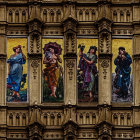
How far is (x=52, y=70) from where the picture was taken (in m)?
42.2

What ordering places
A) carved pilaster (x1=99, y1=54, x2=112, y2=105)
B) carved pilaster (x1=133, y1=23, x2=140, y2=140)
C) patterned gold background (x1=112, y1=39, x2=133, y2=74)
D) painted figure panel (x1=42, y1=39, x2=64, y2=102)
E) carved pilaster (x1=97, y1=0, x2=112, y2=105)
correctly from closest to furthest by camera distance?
carved pilaster (x1=133, y1=23, x2=140, y2=140)
carved pilaster (x1=99, y1=54, x2=112, y2=105)
carved pilaster (x1=97, y1=0, x2=112, y2=105)
painted figure panel (x1=42, y1=39, x2=64, y2=102)
patterned gold background (x1=112, y1=39, x2=133, y2=74)

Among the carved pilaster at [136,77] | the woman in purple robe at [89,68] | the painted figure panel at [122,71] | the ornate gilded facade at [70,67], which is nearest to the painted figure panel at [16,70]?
the ornate gilded facade at [70,67]

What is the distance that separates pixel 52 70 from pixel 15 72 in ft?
4.70

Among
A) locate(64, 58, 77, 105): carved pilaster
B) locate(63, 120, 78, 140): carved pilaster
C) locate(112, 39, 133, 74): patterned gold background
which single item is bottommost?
locate(63, 120, 78, 140): carved pilaster

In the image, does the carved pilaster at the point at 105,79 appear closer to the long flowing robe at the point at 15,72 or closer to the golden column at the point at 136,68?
the golden column at the point at 136,68

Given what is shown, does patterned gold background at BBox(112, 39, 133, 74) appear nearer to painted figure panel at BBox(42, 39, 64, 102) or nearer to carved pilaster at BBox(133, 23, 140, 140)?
carved pilaster at BBox(133, 23, 140, 140)

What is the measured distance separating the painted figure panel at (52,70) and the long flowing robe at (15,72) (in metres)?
0.93

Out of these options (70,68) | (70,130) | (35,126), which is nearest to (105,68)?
(70,68)

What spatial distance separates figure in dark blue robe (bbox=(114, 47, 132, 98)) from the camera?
4203 centimetres

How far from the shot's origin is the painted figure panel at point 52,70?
1649 inches

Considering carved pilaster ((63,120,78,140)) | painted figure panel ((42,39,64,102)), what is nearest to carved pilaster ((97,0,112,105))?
carved pilaster ((63,120,78,140))

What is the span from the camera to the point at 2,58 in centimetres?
4212

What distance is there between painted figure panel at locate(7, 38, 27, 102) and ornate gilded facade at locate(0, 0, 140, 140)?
21cm

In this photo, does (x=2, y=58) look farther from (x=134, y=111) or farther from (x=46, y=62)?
(x=134, y=111)
